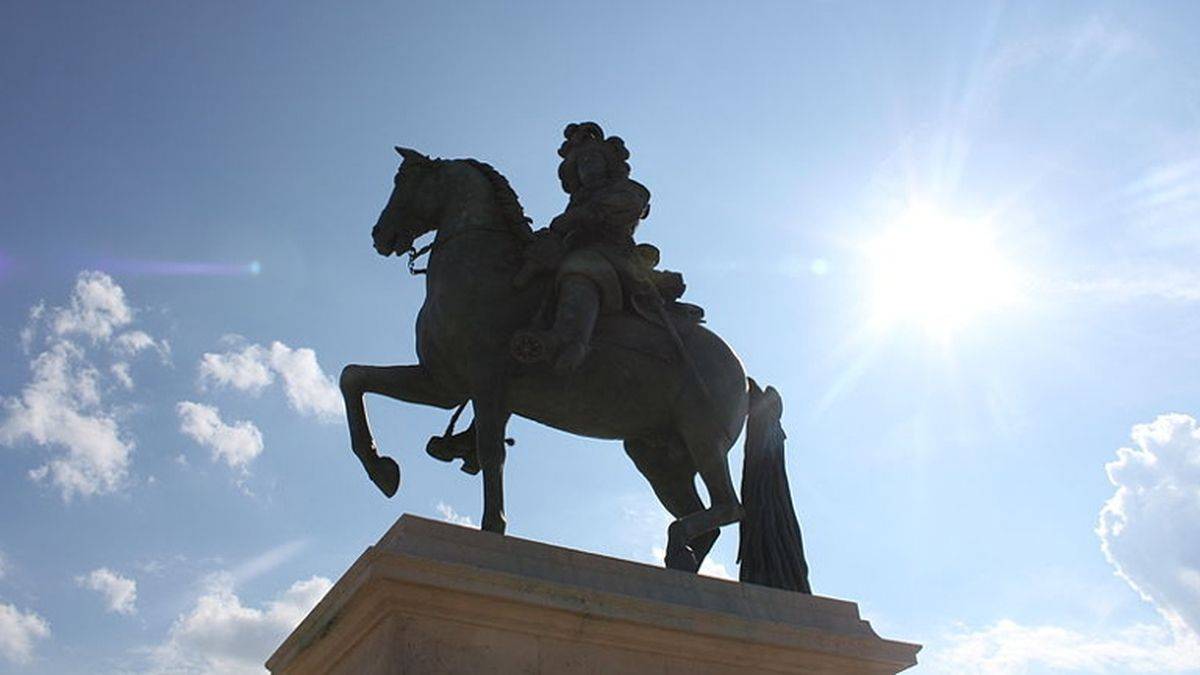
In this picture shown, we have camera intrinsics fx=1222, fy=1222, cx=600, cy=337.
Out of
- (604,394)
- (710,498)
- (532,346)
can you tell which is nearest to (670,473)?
(710,498)

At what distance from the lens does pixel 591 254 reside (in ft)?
26.8

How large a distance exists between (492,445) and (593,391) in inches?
30.4

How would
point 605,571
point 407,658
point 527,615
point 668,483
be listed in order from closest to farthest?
point 407,658
point 527,615
point 605,571
point 668,483

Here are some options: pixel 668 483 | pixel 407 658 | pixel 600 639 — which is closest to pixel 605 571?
pixel 600 639

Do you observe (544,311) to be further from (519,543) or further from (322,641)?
(322,641)

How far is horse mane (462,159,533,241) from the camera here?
27.8 ft

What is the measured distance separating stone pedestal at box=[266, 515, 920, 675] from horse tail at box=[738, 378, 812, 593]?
744 millimetres

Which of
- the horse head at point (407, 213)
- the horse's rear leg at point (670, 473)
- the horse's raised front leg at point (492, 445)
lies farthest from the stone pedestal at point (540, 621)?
the horse head at point (407, 213)

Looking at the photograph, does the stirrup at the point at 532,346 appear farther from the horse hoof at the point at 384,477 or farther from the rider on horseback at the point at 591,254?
the horse hoof at the point at 384,477

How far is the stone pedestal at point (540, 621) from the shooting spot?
5.77 m

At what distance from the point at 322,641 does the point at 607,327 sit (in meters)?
2.84

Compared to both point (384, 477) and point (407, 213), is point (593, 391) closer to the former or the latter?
point (384, 477)

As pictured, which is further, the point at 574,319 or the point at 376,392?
the point at 376,392

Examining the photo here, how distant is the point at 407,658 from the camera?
18.5 ft
